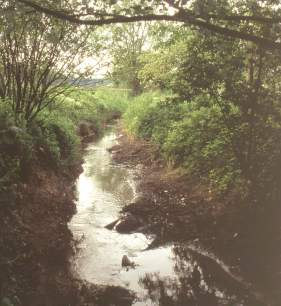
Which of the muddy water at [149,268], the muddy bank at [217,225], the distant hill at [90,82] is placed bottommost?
the muddy water at [149,268]

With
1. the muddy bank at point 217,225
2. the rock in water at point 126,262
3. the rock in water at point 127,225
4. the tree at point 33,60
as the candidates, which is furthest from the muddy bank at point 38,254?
the tree at point 33,60

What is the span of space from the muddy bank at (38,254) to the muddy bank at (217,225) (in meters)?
1.83

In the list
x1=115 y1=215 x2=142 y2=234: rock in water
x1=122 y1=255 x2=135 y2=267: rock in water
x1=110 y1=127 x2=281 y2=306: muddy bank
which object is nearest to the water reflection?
x1=110 y1=127 x2=281 y2=306: muddy bank

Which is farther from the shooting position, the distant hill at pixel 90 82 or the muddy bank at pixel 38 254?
the distant hill at pixel 90 82

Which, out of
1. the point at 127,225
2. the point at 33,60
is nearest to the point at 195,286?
the point at 127,225

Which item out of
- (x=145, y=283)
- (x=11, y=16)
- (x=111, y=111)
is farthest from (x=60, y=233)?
(x=111, y=111)

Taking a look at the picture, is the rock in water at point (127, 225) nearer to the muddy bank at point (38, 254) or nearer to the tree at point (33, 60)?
the muddy bank at point (38, 254)

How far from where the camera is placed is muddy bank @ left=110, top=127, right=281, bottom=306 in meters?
7.96

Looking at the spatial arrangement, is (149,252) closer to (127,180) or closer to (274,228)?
(274,228)

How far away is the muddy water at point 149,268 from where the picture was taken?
23.8ft

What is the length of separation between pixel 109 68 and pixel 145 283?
26.4 ft

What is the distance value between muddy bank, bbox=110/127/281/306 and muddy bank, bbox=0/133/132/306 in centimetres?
183

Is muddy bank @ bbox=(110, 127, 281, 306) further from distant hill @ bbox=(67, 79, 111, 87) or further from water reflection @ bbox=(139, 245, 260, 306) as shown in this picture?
distant hill @ bbox=(67, 79, 111, 87)

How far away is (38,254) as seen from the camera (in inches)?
311
